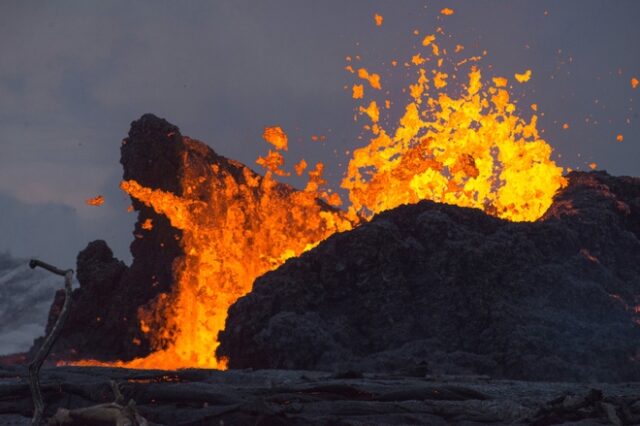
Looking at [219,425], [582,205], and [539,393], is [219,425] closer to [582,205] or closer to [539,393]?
[539,393]

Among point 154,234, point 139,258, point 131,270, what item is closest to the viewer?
point 131,270

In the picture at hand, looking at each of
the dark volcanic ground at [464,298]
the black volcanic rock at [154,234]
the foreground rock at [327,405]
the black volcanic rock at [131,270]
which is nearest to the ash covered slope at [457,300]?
the dark volcanic ground at [464,298]

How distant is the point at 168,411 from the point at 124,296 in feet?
92.1

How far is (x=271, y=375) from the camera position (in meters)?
14.8

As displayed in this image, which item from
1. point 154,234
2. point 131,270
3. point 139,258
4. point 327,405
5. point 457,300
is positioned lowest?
point 327,405

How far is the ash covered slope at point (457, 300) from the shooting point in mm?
22000

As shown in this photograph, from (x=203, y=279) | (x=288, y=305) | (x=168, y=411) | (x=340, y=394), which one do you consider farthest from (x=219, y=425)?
(x=203, y=279)

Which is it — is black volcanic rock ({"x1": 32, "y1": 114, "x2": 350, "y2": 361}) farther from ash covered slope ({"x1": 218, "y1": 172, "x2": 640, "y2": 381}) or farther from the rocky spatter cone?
ash covered slope ({"x1": 218, "y1": 172, "x2": 640, "y2": 381})

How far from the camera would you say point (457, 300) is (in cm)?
2530

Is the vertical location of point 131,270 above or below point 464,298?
above

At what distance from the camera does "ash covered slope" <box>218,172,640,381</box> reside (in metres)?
22.0

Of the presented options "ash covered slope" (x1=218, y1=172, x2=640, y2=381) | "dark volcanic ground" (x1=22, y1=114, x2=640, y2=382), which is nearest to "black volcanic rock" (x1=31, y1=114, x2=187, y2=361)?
"dark volcanic ground" (x1=22, y1=114, x2=640, y2=382)

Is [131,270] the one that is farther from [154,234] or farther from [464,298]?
[464,298]

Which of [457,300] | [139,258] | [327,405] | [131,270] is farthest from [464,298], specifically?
[139,258]
